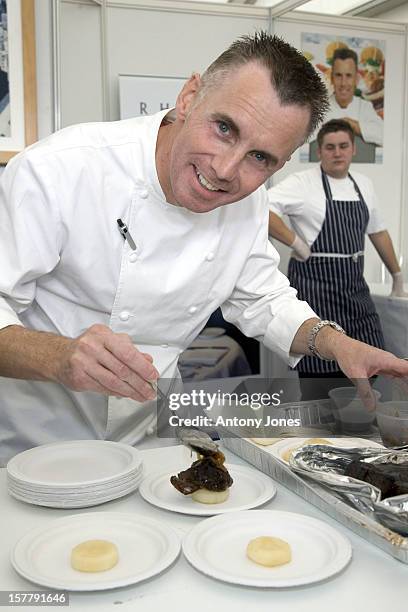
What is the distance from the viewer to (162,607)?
0.70 metres

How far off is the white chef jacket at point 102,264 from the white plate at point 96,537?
50 centimetres

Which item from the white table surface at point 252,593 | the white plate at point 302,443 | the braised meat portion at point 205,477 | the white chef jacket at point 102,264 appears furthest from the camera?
the white chef jacket at point 102,264

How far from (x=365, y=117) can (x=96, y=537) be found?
321cm

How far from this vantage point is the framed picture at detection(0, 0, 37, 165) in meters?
2.42

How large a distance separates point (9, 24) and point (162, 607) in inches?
90.6

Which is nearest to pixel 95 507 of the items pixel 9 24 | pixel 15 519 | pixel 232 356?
pixel 15 519

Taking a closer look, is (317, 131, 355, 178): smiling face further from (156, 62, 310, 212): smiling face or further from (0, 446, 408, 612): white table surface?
(0, 446, 408, 612): white table surface

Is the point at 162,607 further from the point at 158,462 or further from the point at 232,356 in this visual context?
the point at 232,356

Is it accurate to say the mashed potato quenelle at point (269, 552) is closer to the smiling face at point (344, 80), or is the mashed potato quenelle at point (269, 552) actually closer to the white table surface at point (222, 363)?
the white table surface at point (222, 363)

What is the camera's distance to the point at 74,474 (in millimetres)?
1033

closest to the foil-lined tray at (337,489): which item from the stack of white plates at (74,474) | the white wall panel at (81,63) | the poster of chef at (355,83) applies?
the stack of white plates at (74,474)

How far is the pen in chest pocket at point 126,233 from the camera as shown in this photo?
1.36 meters

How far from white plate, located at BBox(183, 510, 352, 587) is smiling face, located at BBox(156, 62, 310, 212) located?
→ 0.62m

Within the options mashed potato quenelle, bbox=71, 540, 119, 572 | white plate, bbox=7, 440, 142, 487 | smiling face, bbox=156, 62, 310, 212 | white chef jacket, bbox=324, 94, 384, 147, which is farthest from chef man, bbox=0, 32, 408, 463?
white chef jacket, bbox=324, 94, 384, 147
